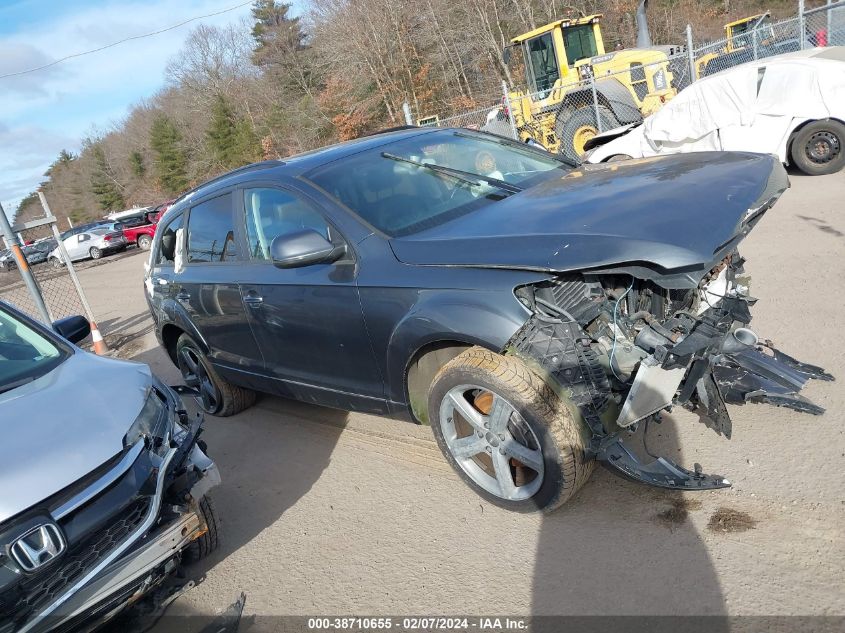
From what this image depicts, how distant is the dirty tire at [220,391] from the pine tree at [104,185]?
2622 inches

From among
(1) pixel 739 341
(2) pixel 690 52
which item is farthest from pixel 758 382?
(2) pixel 690 52

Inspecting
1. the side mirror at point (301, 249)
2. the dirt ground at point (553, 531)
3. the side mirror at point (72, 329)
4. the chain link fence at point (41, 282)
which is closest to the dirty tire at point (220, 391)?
the dirt ground at point (553, 531)

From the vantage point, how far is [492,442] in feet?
9.86

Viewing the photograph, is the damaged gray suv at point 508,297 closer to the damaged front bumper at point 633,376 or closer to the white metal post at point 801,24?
the damaged front bumper at point 633,376

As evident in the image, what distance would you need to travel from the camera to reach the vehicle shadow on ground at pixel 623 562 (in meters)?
2.34

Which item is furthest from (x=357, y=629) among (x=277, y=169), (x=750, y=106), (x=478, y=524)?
(x=750, y=106)

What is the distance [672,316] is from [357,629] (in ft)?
6.61

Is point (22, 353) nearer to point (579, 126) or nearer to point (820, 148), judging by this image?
point (820, 148)

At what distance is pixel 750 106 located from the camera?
27.7ft

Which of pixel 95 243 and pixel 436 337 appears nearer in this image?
pixel 436 337

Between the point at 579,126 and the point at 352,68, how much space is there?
80.2 ft

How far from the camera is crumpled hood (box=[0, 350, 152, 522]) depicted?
2.34m

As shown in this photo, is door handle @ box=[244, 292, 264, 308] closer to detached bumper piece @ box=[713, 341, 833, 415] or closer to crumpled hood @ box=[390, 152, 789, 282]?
crumpled hood @ box=[390, 152, 789, 282]

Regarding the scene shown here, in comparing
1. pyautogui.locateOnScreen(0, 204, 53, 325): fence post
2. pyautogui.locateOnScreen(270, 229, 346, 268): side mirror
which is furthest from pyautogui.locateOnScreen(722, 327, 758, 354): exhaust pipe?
pyautogui.locateOnScreen(0, 204, 53, 325): fence post
